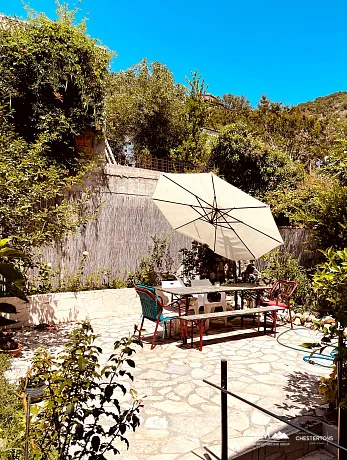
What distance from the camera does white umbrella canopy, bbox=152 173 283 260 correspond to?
6.74m

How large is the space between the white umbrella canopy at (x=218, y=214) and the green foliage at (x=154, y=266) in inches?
85.3

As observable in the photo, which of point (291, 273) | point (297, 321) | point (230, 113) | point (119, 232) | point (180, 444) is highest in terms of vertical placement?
point (230, 113)

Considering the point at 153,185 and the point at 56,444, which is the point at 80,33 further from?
the point at 56,444

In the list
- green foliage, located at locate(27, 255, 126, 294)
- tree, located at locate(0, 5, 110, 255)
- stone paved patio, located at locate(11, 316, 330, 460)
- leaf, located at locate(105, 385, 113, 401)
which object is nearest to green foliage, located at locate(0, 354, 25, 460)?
leaf, located at locate(105, 385, 113, 401)

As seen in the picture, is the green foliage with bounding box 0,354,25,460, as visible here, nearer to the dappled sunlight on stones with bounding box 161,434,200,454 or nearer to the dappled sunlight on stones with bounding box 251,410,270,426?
the dappled sunlight on stones with bounding box 161,434,200,454

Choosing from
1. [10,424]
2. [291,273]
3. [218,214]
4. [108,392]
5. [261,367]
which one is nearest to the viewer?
[108,392]

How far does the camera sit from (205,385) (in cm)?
439

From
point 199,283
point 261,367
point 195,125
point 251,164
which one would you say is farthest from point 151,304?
point 195,125

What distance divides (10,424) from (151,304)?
323 cm

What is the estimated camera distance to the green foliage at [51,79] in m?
7.35

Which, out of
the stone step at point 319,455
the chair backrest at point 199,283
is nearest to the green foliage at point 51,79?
the chair backrest at point 199,283

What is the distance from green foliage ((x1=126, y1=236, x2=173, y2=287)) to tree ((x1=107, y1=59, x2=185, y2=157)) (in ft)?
26.5

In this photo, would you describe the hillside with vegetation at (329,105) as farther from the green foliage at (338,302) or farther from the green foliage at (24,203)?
the green foliage at (338,302)

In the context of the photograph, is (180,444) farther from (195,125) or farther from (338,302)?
(195,125)
